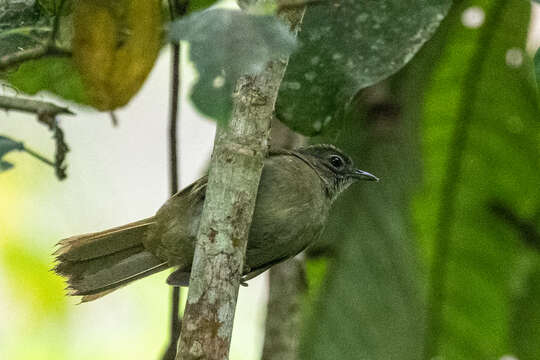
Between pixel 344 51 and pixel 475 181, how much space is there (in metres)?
1.46

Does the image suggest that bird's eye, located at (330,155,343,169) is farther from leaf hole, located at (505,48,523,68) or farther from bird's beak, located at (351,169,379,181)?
leaf hole, located at (505,48,523,68)

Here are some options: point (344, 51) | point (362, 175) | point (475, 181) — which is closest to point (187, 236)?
point (362, 175)

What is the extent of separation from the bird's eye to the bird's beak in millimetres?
95

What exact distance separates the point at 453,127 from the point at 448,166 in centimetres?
21

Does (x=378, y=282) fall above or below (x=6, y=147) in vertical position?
below

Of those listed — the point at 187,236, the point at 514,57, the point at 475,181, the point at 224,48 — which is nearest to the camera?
the point at 224,48

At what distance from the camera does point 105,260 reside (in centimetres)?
453

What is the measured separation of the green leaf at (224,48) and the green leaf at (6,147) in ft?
4.18


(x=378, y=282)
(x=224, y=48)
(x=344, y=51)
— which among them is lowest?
(x=378, y=282)

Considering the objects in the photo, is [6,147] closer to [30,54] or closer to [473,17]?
[30,54]

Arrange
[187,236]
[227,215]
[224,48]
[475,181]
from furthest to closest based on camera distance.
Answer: [475,181], [187,236], [227,215], [224,48]

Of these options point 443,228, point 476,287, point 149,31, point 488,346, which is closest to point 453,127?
point 443,228

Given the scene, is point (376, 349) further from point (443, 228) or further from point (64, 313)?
point (64, 313)

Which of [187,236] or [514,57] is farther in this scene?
[514,57]
